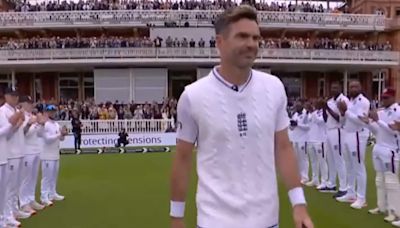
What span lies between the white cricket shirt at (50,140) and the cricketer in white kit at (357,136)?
6300mm

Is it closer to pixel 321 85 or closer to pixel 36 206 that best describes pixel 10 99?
pixel 36 206

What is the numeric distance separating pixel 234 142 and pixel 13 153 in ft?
23.2

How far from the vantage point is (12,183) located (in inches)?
379

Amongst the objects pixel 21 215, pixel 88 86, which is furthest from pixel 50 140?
pixel 88 86

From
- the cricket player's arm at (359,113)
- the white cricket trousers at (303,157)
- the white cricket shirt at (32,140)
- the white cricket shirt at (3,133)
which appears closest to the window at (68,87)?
the white cricket trousers at (303,157)

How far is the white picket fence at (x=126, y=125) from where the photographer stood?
2848 centimetres

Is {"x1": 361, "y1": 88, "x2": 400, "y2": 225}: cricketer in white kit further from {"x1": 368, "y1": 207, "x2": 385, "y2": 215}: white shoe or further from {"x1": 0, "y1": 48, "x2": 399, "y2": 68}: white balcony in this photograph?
{"x1": 0, "y1": 48, "x2": 399, "y2": 68}: white balcony

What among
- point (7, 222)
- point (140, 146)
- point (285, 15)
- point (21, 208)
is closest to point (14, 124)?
point (7, 222)

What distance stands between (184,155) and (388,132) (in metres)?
6.71

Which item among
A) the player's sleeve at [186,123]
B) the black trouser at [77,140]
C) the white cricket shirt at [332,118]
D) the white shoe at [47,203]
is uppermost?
the player's sleeve at [186,123]

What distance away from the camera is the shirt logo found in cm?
322

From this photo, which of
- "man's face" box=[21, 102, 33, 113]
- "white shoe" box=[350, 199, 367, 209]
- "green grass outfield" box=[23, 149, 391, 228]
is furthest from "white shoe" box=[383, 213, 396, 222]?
"man's face" box=[21, 102, 33, 113]

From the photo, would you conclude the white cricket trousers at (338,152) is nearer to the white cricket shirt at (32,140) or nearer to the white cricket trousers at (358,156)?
the white cricket trousers at (358,156)

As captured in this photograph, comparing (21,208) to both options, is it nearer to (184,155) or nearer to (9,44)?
(184,155)
